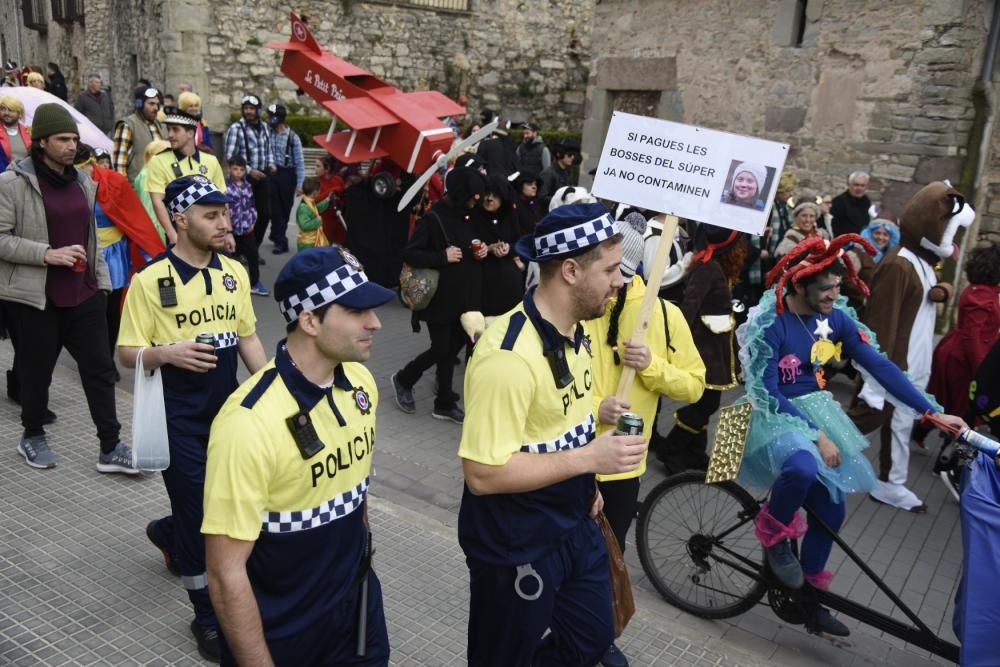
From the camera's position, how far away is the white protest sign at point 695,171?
11.0 feet

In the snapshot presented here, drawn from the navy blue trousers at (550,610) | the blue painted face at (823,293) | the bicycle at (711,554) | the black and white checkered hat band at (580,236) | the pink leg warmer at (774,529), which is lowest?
Answer: the bicycle at (711,554)

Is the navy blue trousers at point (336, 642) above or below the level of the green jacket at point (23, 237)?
below

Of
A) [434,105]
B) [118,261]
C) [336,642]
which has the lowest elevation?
[336,642]

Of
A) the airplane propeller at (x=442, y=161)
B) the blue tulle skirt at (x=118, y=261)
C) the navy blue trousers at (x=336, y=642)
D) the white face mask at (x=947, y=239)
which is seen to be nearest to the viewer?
the navy blue trousers at (x=336, y=642)

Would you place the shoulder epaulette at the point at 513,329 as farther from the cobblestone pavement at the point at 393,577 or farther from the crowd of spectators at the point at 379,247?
the cobblestone pavement at the point at 393,577

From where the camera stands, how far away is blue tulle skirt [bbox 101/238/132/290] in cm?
652

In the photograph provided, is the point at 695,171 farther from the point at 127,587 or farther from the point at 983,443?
the point at 127,587

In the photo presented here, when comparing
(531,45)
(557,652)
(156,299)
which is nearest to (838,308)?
(557,652)

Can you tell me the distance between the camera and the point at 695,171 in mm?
3420

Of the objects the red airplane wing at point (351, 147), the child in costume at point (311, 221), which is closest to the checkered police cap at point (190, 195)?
the red airplane wing at point (351, 147)

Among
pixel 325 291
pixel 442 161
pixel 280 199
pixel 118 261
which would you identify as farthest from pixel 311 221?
pixel 325 291

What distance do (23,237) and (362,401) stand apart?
11.2 feet

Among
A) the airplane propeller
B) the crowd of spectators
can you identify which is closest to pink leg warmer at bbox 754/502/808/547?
the crowd of spectators

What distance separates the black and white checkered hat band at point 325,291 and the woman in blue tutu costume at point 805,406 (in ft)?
7.60
